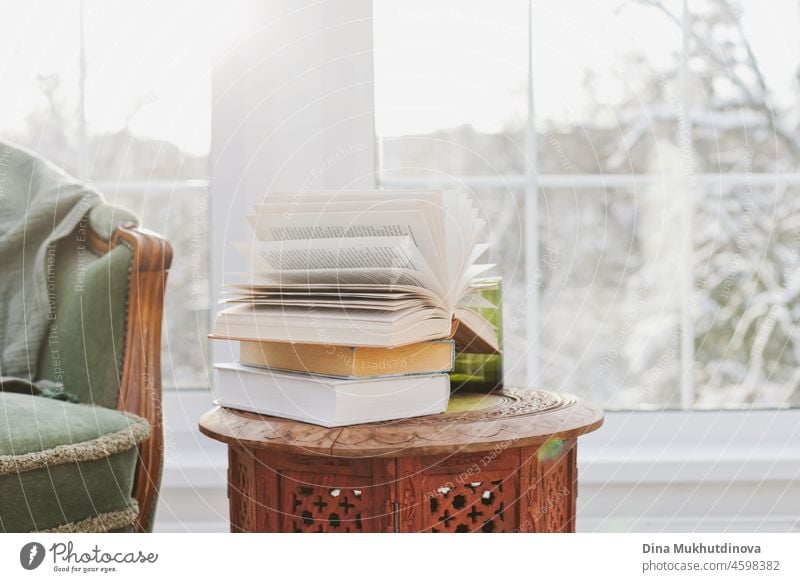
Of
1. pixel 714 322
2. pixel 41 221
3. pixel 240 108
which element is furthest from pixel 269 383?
pixel 714 322

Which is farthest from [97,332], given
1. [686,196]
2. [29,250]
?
Result: [686,196]

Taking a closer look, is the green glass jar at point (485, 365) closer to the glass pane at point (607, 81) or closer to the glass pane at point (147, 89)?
the glass pane at point (607, 81)

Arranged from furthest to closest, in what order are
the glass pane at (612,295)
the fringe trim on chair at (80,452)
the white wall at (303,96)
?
1. the glass pane at (612,295)
2. the white wall at (303,96)
3. the fringe trim on chair at (80,452)

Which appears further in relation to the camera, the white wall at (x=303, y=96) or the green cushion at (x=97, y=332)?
the white wall at (x=303, y=96)

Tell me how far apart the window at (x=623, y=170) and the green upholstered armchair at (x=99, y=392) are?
0.60m

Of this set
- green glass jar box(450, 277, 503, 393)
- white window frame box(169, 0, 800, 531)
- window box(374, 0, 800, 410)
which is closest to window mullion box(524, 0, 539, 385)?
window box(374, 0, 800, 410)

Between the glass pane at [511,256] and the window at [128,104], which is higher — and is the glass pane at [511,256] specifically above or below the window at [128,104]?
below

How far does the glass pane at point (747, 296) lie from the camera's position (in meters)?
1.64

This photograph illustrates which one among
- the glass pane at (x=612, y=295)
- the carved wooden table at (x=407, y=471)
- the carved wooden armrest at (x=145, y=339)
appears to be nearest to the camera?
the carved wooden table at (x=407, y=471)

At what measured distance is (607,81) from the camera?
1.63 meters

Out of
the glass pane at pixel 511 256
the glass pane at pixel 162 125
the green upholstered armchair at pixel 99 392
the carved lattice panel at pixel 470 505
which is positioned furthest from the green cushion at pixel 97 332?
the glass pane at pixel 511 256

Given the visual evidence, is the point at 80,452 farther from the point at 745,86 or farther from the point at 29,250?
the point at 745,86

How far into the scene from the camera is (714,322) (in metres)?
1.66
